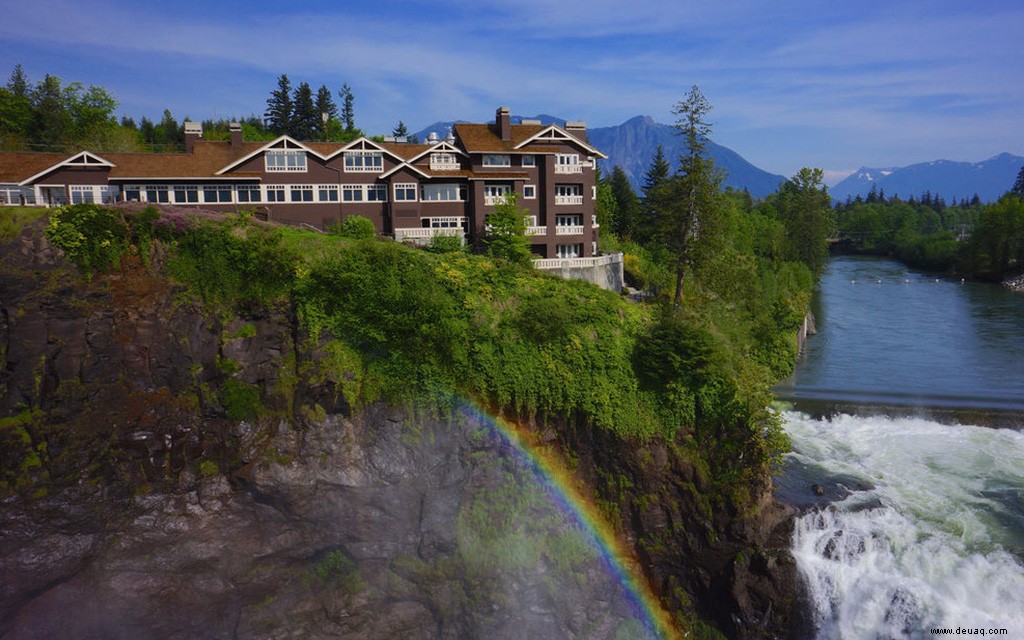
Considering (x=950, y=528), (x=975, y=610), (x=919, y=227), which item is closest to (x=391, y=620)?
(x=975, y=610)

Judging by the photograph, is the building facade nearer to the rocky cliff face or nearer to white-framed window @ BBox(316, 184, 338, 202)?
white-framed window @ BBox(316, 184, 338, 202)

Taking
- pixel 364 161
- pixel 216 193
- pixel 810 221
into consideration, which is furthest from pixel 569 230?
pixel 810 221

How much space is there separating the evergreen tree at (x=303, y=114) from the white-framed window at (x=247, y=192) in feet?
161

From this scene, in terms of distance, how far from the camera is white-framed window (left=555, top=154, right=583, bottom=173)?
145 feet

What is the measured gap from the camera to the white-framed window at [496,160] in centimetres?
4294

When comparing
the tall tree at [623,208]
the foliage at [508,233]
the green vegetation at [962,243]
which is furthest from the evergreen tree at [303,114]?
the green vegetation at [962,243]

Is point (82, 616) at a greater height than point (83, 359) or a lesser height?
lesser

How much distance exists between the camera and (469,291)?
27.5 m

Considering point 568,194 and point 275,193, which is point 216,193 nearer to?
point 275,193

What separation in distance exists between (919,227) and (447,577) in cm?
Answer: 18892

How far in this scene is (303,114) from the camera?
280ft

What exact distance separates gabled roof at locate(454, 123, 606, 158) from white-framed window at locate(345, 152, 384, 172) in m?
5.80

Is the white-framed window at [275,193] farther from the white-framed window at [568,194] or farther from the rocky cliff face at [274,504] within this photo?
→ the white-framed window at [568,194]

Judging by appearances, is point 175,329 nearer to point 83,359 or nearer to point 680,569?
point 83,359
